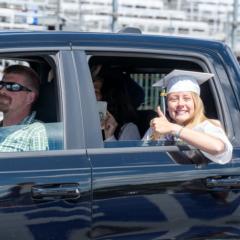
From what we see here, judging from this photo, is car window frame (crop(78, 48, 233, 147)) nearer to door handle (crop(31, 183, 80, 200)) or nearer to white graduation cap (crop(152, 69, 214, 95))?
white graduation cap (crop(152, 69, 214, 95))

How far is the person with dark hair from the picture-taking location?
12.9 ft

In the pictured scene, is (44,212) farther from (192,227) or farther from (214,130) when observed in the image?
(214,130)

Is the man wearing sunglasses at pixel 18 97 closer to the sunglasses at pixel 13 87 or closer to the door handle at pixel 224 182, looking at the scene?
the sunglasses at pixel 13 87

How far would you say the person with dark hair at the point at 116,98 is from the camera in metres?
3.93

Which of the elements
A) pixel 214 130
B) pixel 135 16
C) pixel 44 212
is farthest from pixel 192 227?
pixel 135 16

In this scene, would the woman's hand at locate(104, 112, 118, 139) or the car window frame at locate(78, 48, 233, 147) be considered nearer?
the car window frame at locate(78, 48, 233, 147)

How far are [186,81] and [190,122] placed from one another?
21cm

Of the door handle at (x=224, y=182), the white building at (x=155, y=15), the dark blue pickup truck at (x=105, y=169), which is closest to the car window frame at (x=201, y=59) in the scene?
the dark blue pickup truck at (x=105, y=169)

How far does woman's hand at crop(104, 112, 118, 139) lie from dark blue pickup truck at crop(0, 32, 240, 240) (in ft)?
1.74

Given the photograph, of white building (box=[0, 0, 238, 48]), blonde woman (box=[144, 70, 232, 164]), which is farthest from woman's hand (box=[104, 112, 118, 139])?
white building (box=[0, 0, 238, 48])

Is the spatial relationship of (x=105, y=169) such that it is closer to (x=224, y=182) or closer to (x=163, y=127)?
(x=163, y=127)

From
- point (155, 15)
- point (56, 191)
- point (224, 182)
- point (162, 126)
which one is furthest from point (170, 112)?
point (155, 15)

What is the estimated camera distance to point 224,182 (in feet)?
9.87

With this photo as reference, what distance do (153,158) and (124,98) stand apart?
1312 millimetres
